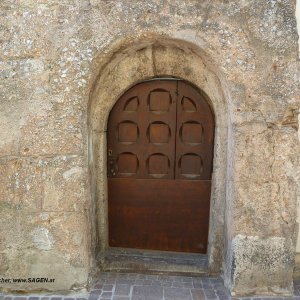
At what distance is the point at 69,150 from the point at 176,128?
105cm

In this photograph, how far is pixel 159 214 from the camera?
3240 millimetres

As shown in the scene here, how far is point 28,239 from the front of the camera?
2768 mm

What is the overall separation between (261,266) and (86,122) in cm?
195

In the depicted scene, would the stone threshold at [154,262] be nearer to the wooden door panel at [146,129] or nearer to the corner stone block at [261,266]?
the corner stone block at [261,266]

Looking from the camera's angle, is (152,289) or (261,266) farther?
(152,289)

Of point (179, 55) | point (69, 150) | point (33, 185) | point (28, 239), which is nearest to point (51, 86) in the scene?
point (69, 150)

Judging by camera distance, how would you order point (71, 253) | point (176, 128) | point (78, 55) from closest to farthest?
1. point (78, 55)
2. point (71, 253)
3. point (176, 128)

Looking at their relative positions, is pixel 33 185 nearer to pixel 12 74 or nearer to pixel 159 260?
pixel 12 74

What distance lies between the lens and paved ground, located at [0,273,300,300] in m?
2.76

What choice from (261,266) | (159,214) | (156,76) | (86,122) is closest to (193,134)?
(156,76)

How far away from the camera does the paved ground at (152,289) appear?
2764mm

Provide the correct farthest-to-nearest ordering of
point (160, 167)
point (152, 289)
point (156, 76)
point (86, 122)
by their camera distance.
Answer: point (160, 167)
point (156, 76)
point (152, 289)
point (86, 122)

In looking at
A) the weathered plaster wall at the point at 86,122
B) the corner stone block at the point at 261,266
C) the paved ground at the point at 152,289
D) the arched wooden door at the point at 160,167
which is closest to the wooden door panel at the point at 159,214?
the arched wooden door at the point at 160,167

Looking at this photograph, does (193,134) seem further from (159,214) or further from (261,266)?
(261,266)
